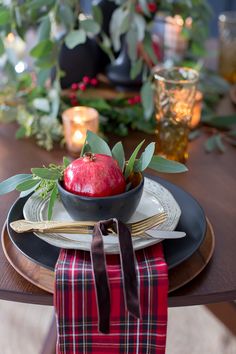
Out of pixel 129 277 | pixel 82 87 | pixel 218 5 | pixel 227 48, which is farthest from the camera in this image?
pixel 218 5

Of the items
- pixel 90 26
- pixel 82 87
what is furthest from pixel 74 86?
pixel 90 26

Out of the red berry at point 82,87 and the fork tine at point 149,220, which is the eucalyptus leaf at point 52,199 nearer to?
the fork tine at point 149,220

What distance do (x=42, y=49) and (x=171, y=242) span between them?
22.8 inches

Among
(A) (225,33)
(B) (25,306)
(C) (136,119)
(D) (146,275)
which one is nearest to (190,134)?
(C) (136,119)

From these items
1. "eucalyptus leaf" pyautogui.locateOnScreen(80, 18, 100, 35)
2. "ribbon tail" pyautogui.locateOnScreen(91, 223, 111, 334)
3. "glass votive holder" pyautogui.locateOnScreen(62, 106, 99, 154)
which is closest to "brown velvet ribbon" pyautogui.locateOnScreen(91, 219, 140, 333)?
"ribbon tail" pyautogui.locateOnScreen(91, 223, 111, 334)

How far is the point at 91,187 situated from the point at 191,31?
2.57ft

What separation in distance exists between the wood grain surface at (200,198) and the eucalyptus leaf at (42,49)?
0.60 feet

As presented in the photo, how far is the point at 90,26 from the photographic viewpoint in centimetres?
99

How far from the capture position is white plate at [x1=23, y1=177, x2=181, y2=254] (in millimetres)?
606

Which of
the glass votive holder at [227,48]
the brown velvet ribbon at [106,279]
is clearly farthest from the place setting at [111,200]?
the glass votive holder at [227,48]

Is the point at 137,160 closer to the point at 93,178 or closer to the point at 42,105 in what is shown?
the point at 93,178

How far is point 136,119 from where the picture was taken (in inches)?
42.9

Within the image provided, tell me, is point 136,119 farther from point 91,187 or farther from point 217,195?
point 91,187

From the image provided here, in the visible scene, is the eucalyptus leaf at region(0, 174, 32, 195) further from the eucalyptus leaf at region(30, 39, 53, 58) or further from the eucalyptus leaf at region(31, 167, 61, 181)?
the eucalyptus leaf at region(30, 39, 53, 58)
